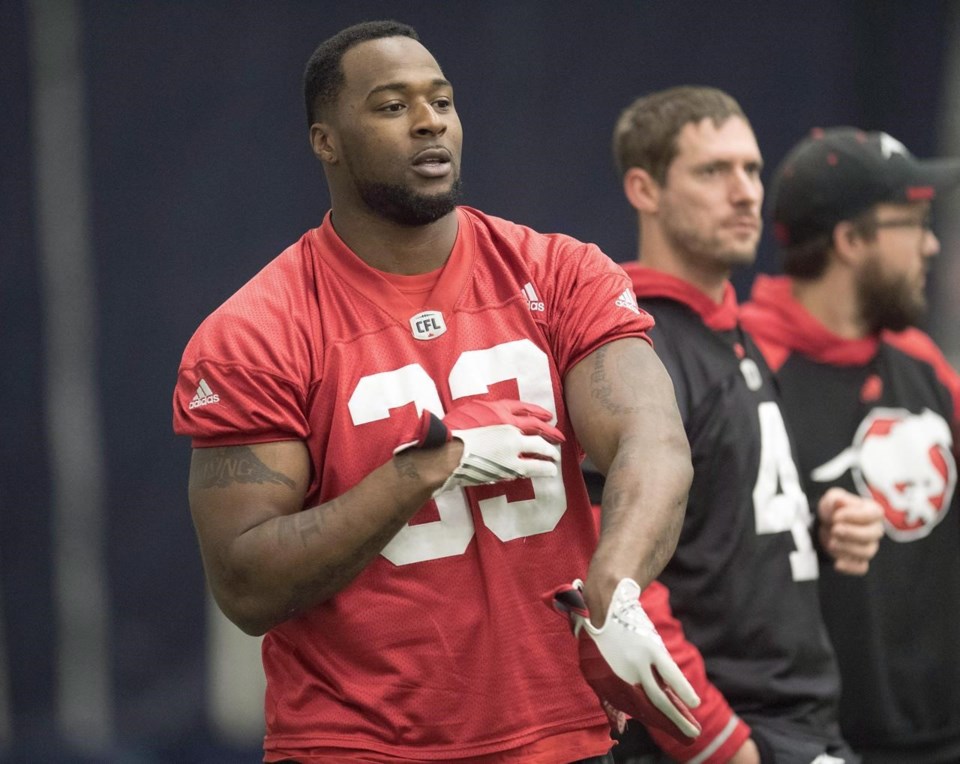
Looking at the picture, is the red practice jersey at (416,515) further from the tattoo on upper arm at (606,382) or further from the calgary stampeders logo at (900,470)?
the calgary stampeders logo at (900,470)

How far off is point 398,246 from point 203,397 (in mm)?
450

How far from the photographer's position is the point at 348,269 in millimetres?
2779

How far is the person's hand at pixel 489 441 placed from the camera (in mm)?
2457

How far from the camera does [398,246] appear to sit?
280 cm

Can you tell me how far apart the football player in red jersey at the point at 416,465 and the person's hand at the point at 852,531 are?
0.96 meters

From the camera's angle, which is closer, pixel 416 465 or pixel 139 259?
pixel 416 465

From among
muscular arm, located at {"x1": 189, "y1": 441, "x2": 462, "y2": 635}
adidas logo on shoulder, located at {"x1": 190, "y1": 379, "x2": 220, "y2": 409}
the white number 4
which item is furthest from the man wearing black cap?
adidas logo on shoulder, located at {"x1": 190, "y1": 379, "x2": 220, "y2": 409}

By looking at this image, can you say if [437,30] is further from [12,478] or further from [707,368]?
[707,368]

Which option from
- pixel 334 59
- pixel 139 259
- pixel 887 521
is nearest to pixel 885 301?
pixel 887 521

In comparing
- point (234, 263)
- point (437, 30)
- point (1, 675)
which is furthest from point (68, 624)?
point (437, 30)

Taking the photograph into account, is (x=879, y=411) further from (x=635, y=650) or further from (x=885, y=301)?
(x=635, y=650)

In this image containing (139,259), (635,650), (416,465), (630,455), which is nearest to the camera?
(635,650)

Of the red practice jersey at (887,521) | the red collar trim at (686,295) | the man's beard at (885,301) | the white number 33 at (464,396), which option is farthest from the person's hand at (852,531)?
the white number 33 at (464,396)

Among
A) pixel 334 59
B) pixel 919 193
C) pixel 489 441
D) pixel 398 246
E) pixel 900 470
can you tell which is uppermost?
pixel 334 59
